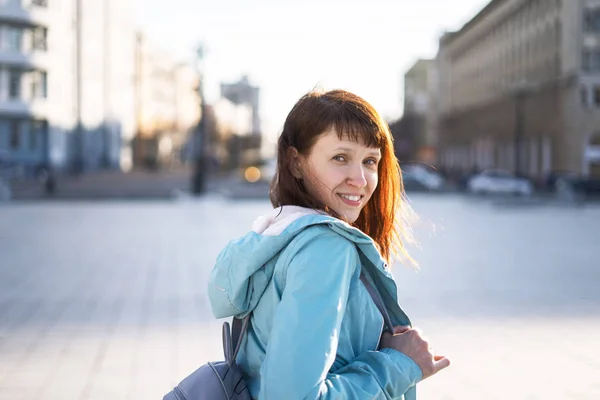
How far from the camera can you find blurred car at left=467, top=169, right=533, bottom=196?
4384 cm

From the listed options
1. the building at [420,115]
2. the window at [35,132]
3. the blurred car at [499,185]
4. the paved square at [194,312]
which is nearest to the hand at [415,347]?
the paved square at [194,312]

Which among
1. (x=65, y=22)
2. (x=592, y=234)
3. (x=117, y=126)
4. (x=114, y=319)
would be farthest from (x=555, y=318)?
(x=117, y=126)

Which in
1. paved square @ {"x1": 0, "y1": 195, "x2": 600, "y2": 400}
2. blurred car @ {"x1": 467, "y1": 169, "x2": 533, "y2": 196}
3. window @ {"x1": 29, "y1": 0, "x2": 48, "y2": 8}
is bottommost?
paved square @ {"x1": 0, "y1": 195, "x2": 600, "y2": 400}

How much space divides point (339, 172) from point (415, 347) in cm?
47

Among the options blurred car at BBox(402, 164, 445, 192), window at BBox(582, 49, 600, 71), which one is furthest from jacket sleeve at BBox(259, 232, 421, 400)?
A: window at BBox(582, 49, 600, 71)

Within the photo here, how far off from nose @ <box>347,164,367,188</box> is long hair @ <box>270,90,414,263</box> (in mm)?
67

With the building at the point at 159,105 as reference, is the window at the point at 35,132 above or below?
below

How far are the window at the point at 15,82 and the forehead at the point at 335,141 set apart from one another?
3983 cm

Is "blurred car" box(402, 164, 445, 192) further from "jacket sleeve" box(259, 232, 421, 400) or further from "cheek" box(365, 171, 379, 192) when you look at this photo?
"jacket sleeve" box(259, 232, 421, 400)

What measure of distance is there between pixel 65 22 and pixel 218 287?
41.7m

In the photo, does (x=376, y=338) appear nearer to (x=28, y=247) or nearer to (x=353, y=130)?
(x=353, y=130)

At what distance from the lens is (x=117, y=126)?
75.6 m

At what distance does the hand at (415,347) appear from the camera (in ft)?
6.97

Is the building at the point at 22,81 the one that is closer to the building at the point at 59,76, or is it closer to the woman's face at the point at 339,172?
the building at the point at 59,76
